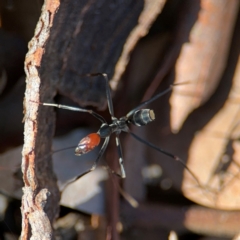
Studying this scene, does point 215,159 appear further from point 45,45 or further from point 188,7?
point 45,45

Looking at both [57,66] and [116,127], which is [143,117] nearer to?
[116,127]

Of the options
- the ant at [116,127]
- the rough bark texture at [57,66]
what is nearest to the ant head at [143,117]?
the ant at [116,127]

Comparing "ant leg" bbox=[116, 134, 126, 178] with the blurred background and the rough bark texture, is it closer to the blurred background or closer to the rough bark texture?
the blurred background

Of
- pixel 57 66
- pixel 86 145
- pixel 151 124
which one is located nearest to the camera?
pixel 57 66

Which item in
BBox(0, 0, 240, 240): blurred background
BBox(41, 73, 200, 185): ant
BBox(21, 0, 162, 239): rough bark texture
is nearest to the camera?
BBox(21, 0, 162, 239): rough bark texture

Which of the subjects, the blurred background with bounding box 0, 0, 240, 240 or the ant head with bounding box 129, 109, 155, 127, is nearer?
the blurred background with bounding box 0, 0, 240, 240

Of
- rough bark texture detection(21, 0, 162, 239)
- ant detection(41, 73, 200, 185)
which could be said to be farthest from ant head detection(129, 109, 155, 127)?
rough bark texture detection(21, 0, 162, 239)

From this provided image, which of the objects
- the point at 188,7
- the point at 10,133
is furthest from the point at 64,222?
the point at 188,7

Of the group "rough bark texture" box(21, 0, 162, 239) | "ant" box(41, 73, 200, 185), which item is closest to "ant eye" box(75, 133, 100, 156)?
"ant" box(41, 73, 200, 185)

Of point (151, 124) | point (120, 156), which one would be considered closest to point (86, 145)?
point (120, 156)

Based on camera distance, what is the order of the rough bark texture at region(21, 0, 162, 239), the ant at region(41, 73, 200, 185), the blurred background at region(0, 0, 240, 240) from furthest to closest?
1. the ant at region(41, 73, 200, 185)
2. the blurred background at region(0, 0, 240, 240)
3. the rough bark texture at region(21, 0, 162, 239)

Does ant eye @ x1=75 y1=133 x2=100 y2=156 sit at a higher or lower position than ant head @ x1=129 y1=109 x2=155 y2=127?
lower

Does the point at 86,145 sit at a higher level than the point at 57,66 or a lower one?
lower
